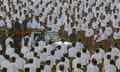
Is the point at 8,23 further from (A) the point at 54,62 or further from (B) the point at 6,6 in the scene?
(A) the point at 54,62

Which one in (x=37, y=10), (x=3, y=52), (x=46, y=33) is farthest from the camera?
(x=37, y=10)

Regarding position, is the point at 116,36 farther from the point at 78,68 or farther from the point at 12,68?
the point at 12,68

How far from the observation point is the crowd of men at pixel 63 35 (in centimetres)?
1177

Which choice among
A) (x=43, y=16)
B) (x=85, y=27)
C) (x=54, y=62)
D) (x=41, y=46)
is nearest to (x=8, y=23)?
(x=43, y=16)

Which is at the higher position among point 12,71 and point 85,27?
point 12,71

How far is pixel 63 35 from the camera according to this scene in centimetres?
1714

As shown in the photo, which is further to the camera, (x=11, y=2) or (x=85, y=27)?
(x=11, y=2)

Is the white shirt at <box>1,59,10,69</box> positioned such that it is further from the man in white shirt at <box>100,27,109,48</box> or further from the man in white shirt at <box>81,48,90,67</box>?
the man in white shirt at <box>100,27,109,48</box>

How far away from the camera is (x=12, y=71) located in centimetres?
1141

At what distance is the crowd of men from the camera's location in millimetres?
11773

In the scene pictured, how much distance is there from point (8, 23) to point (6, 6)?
328 centimetres

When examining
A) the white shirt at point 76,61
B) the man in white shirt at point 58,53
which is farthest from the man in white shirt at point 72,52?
the white shirt at point 76,61

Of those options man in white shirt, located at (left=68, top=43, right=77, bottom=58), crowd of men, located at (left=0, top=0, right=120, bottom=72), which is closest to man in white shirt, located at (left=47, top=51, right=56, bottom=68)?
crowd of men, located at (left=0, top=0, right=120, bottom=72)

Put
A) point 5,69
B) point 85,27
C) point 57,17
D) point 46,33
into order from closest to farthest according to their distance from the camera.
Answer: point 5,69 < point 46,33 < point 85,27 < point 57,17
